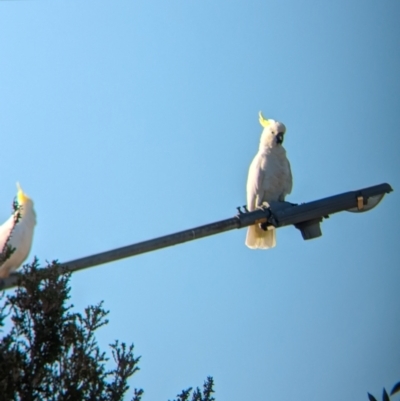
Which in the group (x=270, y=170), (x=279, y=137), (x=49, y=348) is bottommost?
(x=49, y=348)

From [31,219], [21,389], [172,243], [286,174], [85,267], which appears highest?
[286,174]

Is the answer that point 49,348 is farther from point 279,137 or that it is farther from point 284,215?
point 279,137

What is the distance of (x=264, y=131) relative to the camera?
8.17 meters

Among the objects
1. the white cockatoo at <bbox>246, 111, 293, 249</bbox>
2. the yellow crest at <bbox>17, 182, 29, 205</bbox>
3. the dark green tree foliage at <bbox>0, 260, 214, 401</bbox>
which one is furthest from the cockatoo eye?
the dark green tree foliage at <bbox>0, 260, 214, 401</bbox>

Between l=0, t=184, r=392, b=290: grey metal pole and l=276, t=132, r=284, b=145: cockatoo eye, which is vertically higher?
l=276, t=132, r=284, b=145: cockatoo eye

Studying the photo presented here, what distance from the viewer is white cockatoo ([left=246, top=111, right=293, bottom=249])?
7973mm

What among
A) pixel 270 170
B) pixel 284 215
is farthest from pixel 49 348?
pixel 270 170

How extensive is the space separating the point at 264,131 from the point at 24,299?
516cm

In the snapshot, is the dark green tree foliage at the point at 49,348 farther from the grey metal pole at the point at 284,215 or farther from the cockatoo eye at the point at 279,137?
the cockatoo eye at the point at 279,137

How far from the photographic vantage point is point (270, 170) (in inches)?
314

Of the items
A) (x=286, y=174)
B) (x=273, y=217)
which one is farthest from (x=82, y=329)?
(x=286, y=174)

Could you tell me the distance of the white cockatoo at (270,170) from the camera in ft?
26.2

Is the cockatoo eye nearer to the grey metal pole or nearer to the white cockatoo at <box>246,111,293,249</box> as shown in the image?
the white cockatoo at <box>246,111,293,249</box>

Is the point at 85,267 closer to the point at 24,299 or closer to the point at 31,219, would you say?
the point at 24,299
